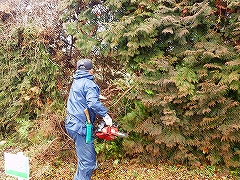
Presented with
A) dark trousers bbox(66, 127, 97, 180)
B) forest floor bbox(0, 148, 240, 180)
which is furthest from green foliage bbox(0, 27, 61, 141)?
dark trousers bbox(66, 127, 97, 180)

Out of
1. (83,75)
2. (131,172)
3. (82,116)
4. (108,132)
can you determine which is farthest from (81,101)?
(131,172)

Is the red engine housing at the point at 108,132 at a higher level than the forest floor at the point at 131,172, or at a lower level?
higher

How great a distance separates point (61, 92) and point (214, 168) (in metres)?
3.79

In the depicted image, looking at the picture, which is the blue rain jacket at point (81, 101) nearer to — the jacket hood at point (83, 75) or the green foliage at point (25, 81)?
the jacket hood at point (83, 75)

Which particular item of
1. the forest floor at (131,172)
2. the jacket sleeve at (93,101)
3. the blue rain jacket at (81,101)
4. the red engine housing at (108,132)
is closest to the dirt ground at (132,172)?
the forest floor at (131,172)

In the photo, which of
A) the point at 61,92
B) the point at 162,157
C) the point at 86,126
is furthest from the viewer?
the point at 61,92

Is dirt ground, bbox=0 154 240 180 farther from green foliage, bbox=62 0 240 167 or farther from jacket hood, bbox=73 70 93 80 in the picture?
jacket hood, bbox=73 70 93 80

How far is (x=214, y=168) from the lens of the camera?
4.59 m

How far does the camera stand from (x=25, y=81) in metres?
6.13

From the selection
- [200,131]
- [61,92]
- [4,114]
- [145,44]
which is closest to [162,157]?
[200,131]

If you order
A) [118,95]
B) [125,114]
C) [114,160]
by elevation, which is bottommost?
[114,160]

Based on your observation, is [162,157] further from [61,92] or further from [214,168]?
[61,92]

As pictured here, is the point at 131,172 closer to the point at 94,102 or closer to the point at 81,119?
the point at 81,119

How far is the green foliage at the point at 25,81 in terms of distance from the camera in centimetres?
603
